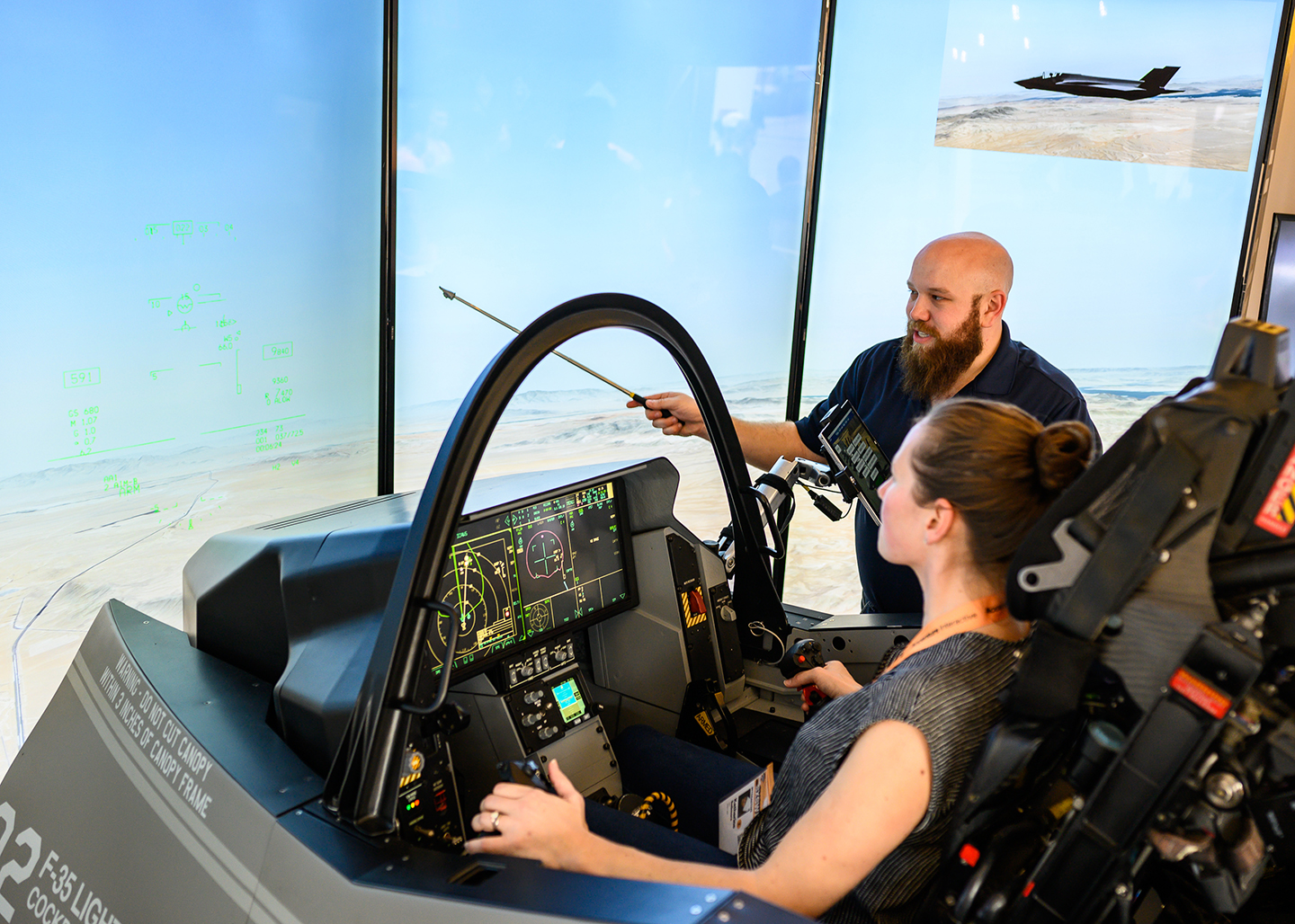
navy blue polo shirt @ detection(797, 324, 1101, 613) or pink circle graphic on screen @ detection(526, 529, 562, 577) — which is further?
navy blue polo shirt @ detection(797, 324, 1101, 613)

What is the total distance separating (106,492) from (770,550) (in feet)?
6.71

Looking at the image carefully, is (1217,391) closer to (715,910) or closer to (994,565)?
(994,565)

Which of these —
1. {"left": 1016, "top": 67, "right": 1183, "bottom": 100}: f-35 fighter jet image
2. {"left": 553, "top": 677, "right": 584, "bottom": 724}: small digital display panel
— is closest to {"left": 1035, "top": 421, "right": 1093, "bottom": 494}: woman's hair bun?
{"left": 553, "top": 677, "right": 584, "bottom": 724}: small digital display panel

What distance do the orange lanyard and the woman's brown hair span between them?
0.04 meters

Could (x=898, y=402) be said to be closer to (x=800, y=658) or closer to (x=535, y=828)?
(x=800, y=658)

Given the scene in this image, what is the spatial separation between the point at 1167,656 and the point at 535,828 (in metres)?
0.76

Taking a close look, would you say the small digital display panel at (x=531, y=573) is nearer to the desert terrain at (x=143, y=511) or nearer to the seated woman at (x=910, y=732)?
the desert terrain at (x=143, y=511)

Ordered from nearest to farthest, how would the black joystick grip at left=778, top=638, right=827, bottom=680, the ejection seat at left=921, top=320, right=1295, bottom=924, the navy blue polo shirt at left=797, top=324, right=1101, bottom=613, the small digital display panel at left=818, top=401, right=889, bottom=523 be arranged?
the ejection seat at left=921, top=320, right=1295, bottom=924
the black joystick grip at left=778, top=638, right=827, bottom=680
the small digital display panel at left=818, top=401, right=889, bottom=523
the navy blue polo shirt at left=797, top=324, right=1101, bottom=613

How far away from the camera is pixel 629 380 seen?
4105mm

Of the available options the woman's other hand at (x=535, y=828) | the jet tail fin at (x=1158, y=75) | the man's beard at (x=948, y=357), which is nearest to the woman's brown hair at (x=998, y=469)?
the woman's other hand at (x=535, y=828)

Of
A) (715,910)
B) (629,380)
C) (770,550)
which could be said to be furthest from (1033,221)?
(715,910)

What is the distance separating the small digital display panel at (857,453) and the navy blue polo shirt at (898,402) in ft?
0.81

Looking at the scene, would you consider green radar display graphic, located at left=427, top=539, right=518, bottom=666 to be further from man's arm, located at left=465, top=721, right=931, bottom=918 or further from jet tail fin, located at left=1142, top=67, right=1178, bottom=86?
jet tail fin, located at left=1142, top=67, right=1178, bottom=86

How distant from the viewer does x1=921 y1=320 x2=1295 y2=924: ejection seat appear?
0.91m
